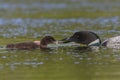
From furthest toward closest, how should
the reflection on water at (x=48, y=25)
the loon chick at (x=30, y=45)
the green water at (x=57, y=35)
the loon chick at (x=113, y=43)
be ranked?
1. the reflection on water at (x=48, y=25)
2. the loon chick at (x=113, y=43)
3. the loon chick at (x=30, y=45)
4. the green water at (x=57, y=35)

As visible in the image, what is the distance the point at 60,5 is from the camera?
42406 millimetres

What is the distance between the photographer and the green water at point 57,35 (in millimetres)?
13617

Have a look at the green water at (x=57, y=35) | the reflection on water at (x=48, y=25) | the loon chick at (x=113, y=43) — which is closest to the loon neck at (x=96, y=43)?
the loon chick at (x=113, y=43)

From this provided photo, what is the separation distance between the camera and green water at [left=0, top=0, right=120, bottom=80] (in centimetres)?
1362

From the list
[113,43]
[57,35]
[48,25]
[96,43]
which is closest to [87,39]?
[96,43]

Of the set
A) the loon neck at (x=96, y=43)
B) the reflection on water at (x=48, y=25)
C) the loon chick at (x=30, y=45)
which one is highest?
the loon chick at (x=30, y=45)

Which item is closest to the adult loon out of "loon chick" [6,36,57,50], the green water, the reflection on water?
the green water

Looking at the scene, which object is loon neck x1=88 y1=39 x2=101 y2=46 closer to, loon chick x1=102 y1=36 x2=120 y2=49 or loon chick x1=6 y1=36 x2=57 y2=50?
loon chick x1=102 y1=36 x2=120 y2=49

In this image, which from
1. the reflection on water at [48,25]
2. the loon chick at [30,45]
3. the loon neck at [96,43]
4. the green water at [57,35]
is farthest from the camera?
the reflection on water at [48,25]

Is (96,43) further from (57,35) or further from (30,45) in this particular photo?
(57,35)

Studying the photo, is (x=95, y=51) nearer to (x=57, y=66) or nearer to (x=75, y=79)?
(x=57, y=66)

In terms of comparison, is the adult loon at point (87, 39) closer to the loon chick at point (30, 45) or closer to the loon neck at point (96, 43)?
the loon neck at point (96, 43)

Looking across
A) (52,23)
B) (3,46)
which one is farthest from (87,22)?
(3,46)

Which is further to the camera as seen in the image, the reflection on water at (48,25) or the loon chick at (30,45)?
the reflection on water at (48,25)
